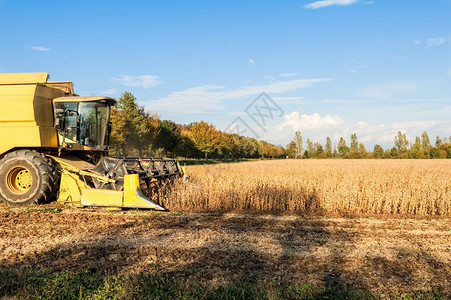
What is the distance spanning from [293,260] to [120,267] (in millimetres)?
2405

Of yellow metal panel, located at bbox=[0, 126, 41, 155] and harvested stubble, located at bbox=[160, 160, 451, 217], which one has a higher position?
yellow metal panel, located at bbox=[0, 126, 41, 155]

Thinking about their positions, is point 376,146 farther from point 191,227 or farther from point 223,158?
point 191,227

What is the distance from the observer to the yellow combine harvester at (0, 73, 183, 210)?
8633 mm

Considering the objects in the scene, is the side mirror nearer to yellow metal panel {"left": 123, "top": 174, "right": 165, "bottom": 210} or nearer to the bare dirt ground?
the bare dirt ground

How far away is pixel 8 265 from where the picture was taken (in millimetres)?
4871

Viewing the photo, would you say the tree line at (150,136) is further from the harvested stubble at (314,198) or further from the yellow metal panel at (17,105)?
the harvested stubble at (314,198)

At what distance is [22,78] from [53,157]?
94.1 inches

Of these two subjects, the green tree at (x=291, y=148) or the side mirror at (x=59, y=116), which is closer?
the side mirror at (x=59, y=116)

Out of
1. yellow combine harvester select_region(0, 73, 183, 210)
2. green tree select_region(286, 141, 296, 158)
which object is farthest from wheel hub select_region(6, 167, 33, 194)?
green tree select_region(286, 141, 296, 158)

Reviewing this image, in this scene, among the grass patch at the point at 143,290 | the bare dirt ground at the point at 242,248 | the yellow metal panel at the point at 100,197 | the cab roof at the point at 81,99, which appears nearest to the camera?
the grass patch at the point at 143,290

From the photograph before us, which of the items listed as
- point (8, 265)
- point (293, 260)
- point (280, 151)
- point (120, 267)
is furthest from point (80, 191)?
point (280, 151)

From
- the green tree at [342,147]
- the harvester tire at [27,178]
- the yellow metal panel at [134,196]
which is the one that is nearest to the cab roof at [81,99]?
the harvester tire at [27,178]

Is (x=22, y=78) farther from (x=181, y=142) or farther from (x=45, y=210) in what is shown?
(x=181, y=142)

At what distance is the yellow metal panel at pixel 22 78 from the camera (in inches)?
380
